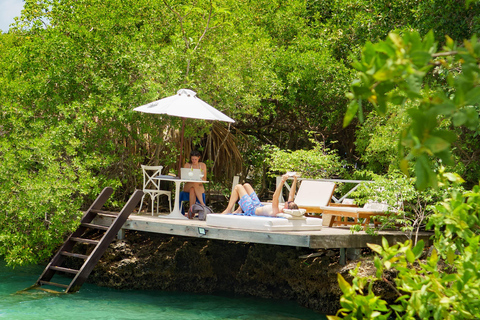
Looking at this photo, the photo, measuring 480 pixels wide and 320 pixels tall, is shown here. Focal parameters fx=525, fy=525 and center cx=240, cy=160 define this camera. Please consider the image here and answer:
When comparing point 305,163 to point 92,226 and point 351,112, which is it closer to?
point 92,226

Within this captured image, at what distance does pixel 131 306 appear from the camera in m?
7.75

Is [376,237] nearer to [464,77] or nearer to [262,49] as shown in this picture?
[262,49]

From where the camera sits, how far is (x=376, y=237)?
7.93 meters

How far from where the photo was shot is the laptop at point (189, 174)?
943cm

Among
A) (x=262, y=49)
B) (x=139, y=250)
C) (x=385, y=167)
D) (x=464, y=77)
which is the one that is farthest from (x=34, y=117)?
(x=464, y=77)

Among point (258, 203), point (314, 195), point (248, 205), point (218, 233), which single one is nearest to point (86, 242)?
point (218, 233)

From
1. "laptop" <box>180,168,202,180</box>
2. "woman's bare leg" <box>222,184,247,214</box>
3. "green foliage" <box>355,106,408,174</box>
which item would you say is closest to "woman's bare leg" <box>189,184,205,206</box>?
"laptop" <box>180,168,202,180</box>

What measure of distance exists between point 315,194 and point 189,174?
7.78ft

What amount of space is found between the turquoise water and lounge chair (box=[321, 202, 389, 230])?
1.63 m

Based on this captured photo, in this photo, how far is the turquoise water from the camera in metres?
7.11

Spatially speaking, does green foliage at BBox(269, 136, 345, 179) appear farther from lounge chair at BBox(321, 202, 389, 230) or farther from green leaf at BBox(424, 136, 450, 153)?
green leaf at BBox(424, 136, 450, 153)

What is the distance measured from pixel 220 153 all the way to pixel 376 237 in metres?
5.25

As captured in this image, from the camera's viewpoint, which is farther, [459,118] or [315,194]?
[315,194]

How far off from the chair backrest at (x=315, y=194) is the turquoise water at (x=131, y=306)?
6.47 ft
